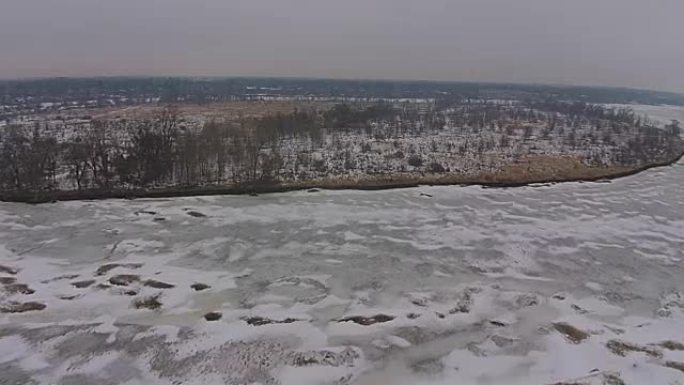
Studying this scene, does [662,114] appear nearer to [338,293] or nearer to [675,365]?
[675,365]

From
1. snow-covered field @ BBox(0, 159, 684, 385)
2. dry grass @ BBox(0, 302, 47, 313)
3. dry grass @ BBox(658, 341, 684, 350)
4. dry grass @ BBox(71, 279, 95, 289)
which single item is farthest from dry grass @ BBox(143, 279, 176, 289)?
→ dry grass @ BBox(658, 341, 684, 350)

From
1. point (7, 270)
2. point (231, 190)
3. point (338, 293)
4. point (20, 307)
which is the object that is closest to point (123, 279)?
point (20, 307)

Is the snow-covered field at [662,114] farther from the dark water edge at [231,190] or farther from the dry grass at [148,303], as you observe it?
the dry grass at [148,303]

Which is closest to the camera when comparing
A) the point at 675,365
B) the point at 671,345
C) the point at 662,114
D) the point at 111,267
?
the point at 675,365

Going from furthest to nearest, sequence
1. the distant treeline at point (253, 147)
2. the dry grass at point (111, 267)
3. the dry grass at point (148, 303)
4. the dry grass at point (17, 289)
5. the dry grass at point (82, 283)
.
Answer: the distant treeline at point (253, 147) < the dry grass at point (111, 267) < the dry grass at point (82, 283) < the dry grass at point (17, 289) < the dry grass at point (148, 303)

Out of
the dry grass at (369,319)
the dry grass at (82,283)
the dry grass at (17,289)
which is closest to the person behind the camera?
the dry grass at (369,319)

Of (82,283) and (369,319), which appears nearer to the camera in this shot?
(369,319)

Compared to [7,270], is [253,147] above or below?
above

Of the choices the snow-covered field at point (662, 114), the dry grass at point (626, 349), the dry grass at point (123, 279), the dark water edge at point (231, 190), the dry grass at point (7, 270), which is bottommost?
the dry grass at point (626, 349)

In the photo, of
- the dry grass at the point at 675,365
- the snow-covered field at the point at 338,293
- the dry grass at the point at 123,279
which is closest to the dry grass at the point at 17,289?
the snow-covered field at the point at 338,293

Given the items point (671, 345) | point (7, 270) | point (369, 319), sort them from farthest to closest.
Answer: point (7, 270) → point (369, 319) → point (671, 345)
